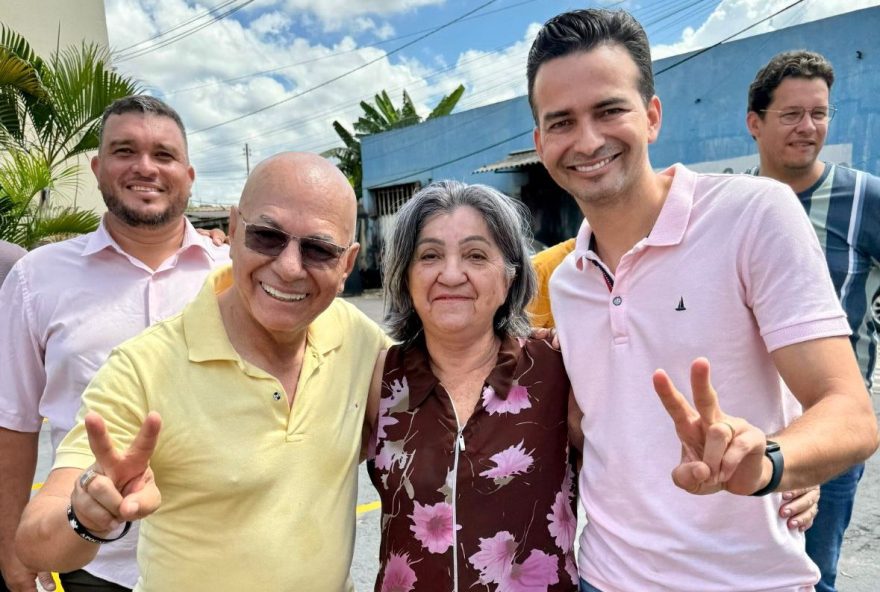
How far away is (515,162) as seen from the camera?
50.5 ft

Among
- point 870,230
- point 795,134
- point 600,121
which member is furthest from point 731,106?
point 600,121

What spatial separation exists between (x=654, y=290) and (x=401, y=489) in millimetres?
988

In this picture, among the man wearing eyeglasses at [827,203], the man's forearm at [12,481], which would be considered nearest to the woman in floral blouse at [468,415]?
the man wearing eyeglasses at [827,203]

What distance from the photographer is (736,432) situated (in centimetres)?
122

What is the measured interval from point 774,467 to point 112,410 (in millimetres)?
1592

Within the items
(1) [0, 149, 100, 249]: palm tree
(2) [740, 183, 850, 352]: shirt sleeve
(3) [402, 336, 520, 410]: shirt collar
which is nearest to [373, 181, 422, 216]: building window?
(1) [0, 149, 100, 249]: palm tree

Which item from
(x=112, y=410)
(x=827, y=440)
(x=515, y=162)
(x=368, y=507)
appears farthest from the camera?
(x=515, y=162)

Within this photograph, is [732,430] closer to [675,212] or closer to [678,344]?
[678,344]

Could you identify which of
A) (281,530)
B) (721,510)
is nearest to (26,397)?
(281,530)

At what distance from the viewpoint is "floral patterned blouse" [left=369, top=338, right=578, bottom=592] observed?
186cm

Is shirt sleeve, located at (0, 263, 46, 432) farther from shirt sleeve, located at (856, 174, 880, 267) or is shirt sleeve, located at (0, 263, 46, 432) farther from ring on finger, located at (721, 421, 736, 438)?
shirt sleeve, located at (856, 174, 880, 267)

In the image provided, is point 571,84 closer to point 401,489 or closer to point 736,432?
point 736,432

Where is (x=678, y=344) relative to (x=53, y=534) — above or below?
above

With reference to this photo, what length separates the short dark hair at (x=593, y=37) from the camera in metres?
1.80
